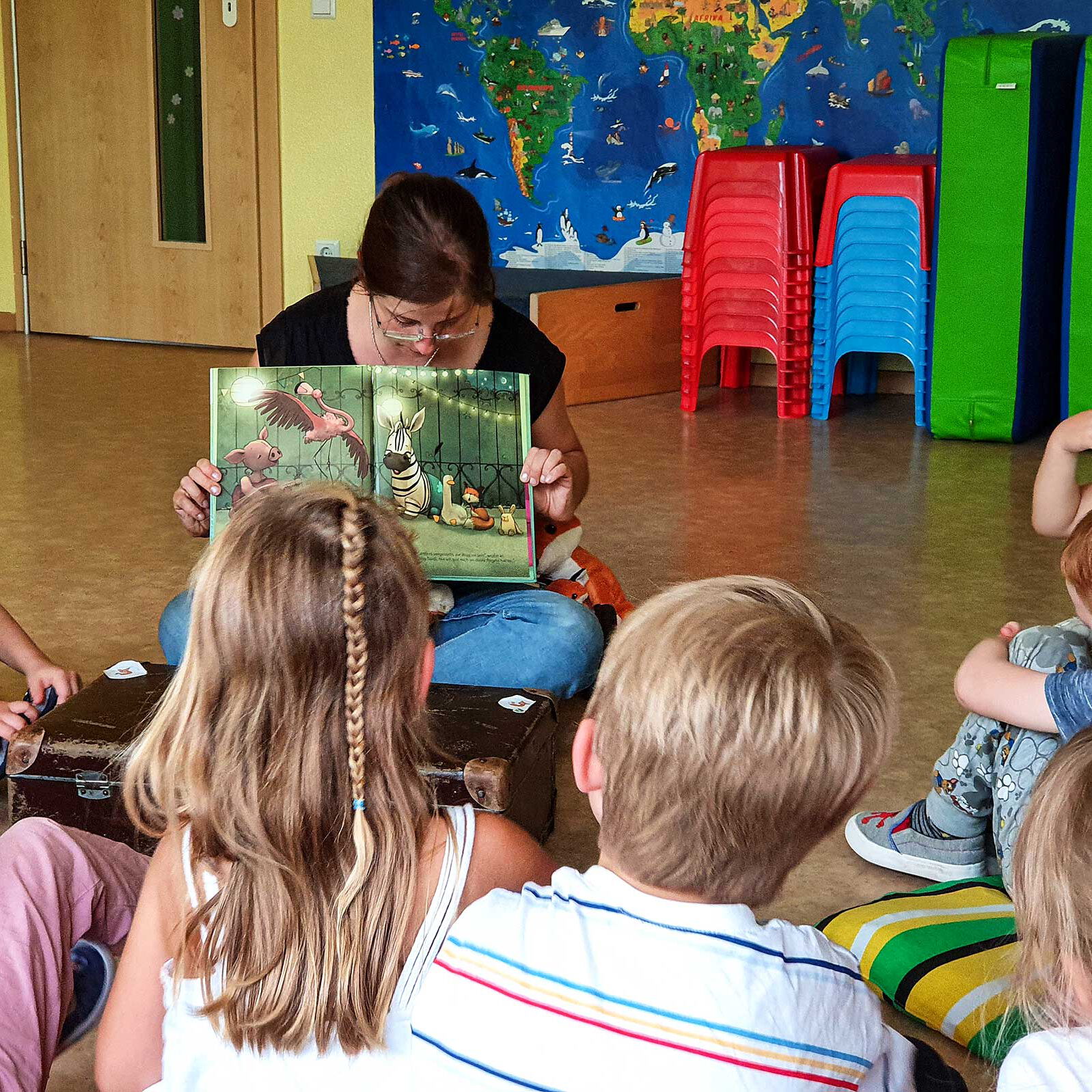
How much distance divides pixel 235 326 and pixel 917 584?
12.2ft

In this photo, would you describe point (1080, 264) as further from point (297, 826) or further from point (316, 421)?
point (297, 826)

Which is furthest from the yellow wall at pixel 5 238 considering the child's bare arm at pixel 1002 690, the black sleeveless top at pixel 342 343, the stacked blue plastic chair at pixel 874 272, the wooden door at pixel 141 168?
the child's bare arm at pixel 1002 690

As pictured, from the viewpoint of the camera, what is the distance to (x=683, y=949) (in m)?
0.84

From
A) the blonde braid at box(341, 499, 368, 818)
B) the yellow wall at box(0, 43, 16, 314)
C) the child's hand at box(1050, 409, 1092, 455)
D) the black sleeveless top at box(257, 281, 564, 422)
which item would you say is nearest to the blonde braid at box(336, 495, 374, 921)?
the blonde braid at box(341, 499, 368, 818)

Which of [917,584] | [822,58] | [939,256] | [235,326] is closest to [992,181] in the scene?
[939,256]

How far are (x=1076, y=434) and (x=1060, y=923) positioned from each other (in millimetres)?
1016

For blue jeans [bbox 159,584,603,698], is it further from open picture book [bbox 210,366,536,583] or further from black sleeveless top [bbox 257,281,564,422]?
black sleeveless top [bbox 257,281,564,422]

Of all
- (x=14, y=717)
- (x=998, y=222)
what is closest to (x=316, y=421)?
(x=14, y=717)

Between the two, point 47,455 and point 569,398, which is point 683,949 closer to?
point 47,455

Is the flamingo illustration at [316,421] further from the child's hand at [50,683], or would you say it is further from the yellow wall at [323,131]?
the yellow wall at [323,131]

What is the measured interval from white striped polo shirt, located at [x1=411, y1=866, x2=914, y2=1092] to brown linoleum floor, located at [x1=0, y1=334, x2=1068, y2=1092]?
2.03 feet

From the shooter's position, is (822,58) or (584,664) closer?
(584,664)

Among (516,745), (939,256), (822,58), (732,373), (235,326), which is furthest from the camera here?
(235,326)

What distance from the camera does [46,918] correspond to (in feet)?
3.99
